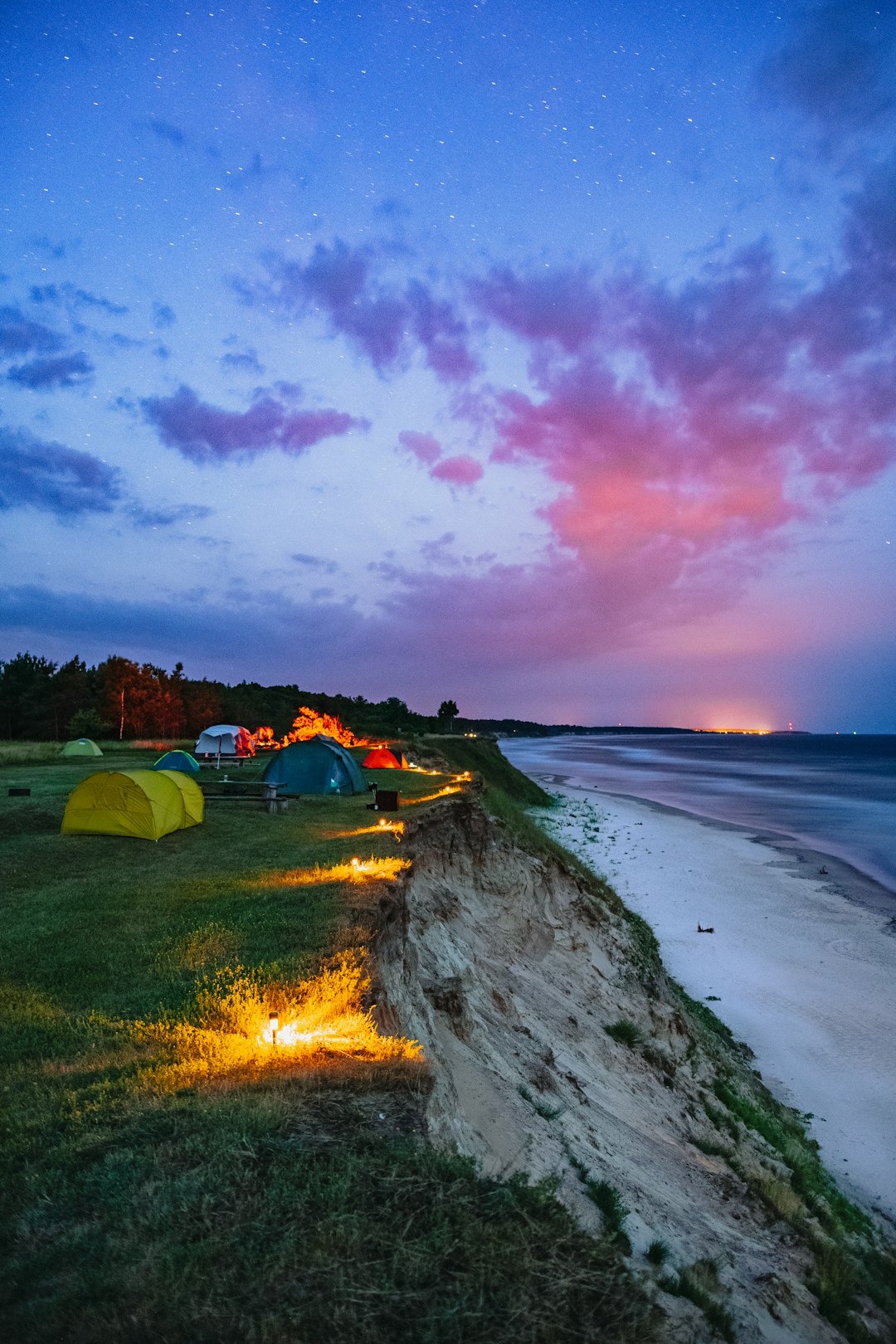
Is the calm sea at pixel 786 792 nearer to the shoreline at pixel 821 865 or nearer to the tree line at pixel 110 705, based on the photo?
the shoreline at pixel 821 865

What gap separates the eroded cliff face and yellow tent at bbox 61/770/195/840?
6153 millimetres

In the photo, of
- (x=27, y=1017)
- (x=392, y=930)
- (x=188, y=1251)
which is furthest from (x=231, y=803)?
(x=188, y=1251)

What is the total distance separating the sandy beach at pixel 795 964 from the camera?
12383mm

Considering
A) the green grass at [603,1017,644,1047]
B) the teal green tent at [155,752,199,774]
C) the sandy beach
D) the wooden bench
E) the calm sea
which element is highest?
the teal green tent at [155,752,199,774]

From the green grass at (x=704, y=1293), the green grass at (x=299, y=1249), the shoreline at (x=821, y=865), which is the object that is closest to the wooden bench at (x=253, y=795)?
the green grass at (x=299, y=1249)

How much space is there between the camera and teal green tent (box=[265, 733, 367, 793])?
26781 millimetres

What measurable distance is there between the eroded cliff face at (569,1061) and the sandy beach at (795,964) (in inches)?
63.0

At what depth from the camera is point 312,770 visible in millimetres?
26906

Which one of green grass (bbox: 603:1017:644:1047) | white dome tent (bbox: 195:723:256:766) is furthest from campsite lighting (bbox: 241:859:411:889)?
white dome tent (bbox: 195:723:256:766)

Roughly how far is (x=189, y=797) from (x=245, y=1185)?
15475mm

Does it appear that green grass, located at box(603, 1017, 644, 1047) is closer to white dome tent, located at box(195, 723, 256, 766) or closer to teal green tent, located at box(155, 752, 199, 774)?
teal green tent, located at box(155, 752, 199, 774)

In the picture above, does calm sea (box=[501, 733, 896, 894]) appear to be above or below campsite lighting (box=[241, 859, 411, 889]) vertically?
below

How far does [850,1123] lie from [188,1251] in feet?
43.6

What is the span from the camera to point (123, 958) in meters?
8.57
